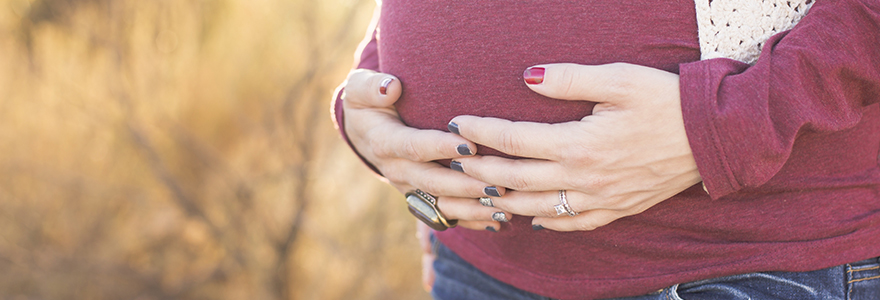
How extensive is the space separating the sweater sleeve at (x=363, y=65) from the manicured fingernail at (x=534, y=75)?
50 centimetres

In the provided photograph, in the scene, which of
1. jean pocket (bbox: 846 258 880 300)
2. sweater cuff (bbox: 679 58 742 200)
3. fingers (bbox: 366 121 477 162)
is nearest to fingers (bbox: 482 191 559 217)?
fingers (bbox: 366 121 477 162)

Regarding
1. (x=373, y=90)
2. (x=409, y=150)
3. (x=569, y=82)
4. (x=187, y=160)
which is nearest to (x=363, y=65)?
(x=373, y=90)

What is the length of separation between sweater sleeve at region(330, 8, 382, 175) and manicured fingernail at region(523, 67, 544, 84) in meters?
A: 0.50

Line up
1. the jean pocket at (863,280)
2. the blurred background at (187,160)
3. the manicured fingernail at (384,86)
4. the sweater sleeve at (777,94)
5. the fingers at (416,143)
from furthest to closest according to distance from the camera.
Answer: the blurred background at (187,160)
the manicured fingernail at (384,86)
the fingers at (416,143)
the jean pocket at (863,280)
the sweater sleeve at (777,94)

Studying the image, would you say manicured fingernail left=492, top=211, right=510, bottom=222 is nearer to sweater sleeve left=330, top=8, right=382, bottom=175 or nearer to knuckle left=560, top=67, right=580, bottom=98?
knuckle left=560, top=67, right=580, bottom=98

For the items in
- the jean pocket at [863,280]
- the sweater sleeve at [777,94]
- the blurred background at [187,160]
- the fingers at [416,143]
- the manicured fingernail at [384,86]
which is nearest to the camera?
the sweater sleeve at [777,94]

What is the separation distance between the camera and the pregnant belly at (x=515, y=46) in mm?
829

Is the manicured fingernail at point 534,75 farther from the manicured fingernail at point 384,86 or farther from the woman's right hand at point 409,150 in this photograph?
the manicured fingernail at point 384,86

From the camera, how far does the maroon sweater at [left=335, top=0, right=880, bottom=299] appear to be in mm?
707

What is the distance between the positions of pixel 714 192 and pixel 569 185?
0.20 meters

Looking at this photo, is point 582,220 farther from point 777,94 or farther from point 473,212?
point 777,94

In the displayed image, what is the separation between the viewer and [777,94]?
70cm

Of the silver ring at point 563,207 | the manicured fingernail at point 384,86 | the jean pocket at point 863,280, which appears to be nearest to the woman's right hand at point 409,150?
the manicured fingernail at point 384,86

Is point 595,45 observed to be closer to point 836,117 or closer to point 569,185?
point 569,185
